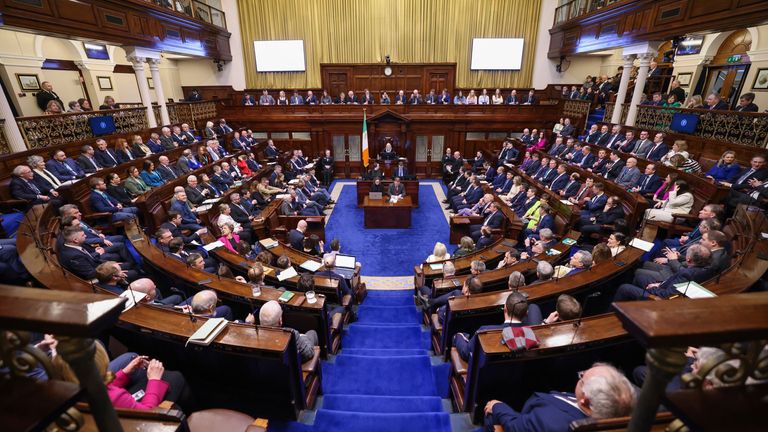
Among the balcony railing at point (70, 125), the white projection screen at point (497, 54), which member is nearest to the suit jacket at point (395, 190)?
the balcony railing at point (70, 125)

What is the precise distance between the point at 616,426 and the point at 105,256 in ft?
20.4

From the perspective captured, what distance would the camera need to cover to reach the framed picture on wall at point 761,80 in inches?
370

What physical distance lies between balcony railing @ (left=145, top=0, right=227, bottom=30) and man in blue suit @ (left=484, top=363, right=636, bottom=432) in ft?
43.6

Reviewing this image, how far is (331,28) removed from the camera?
1543cm

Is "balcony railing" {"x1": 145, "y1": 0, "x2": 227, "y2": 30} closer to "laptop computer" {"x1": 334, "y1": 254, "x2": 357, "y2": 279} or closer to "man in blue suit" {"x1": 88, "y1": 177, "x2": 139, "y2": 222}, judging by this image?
"man in blue suit" {"x1": 88, "y1": 177, "x2": 139, "y2": 222}

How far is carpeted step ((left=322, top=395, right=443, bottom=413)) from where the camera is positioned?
3.12 meters

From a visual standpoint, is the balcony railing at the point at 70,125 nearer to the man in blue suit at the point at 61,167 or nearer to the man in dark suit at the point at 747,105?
the man in blue suit at the point at 61,167

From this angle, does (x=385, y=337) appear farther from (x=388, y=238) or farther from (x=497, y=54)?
(x=497, y=54)

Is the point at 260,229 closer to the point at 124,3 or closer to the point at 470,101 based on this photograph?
the point at 124,3

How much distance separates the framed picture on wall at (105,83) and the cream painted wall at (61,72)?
0.37 ft

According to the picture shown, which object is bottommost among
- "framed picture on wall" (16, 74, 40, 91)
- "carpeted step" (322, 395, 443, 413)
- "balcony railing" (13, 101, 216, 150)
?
"carpeted step" (322, 395, 443, 413)

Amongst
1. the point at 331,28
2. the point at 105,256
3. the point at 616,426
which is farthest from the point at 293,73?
the point at 616,426

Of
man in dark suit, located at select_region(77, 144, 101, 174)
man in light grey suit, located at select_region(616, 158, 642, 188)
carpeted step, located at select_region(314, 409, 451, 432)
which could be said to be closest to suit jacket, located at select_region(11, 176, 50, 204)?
man in dark suit, located at select_region(77, 144, 101, 174)

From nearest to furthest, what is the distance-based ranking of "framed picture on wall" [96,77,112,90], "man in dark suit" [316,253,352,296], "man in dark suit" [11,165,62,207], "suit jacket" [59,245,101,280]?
1. "suit jacket" [59,245,101,280]
2. "man in dark suit" [316,253,352,296]
3. "man in dark suit" [11,165,62,207]
4. "framed picture on wall" [96,77,112,90]
